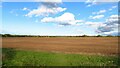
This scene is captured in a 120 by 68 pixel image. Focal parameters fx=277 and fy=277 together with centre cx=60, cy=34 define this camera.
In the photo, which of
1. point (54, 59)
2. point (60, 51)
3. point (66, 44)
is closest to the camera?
point (54, 59)

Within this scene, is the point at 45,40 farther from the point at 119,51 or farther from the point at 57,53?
the point at 119,51

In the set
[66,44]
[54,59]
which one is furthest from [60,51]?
[54,59]

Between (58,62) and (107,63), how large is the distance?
245 cm

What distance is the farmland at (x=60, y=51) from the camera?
14.0m

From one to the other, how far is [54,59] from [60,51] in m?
2.21

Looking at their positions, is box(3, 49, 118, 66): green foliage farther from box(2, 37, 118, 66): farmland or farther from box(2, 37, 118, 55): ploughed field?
box(2, 37, 118, 55): ploughed field

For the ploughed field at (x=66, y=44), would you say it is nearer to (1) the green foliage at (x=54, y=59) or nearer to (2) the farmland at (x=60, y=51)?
(2) the farmland at (x=60, y=51)

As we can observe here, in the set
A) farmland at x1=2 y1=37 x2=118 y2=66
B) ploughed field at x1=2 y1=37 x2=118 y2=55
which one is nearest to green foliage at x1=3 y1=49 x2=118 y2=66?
farmland at x1=2 y1=37 x2=118 y2=66

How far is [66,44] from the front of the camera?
59.7ft

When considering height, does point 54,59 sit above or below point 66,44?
below

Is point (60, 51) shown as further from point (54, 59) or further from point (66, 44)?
point (54, 59)

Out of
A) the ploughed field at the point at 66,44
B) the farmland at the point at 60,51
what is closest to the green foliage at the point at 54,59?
the farmland at the point at 60,51

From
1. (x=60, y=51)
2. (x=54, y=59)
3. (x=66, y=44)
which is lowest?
(x=54, y=59)

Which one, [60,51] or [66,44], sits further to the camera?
[66,44]
